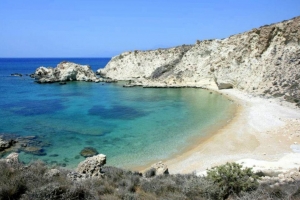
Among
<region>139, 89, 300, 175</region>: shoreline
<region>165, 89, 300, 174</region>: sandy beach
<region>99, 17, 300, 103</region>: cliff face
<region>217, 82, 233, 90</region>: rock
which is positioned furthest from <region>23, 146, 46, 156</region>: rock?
<region>217, 82, 233, 90</region>: rock

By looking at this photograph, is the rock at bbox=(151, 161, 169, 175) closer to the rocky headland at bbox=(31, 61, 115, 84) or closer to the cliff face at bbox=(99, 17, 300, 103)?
the cliff face at bbox=(99, 17, 300, 103)

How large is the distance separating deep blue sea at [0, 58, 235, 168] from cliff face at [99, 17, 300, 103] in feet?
25.0

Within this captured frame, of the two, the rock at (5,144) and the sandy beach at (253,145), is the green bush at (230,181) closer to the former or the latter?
the sandy beach at (253,145)

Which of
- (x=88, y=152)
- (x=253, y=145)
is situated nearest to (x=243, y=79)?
(x=253, y=145)

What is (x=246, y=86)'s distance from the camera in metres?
41.8

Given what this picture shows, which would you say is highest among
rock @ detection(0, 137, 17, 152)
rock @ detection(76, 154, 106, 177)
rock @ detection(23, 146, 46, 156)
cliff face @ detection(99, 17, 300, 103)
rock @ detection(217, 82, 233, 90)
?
cliff face @ detection(99, 17, 300, 103)

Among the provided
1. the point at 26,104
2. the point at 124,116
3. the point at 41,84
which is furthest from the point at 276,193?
the point at 41,84

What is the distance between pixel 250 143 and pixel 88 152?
39.1 ft

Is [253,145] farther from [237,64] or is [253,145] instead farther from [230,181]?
[237,64]

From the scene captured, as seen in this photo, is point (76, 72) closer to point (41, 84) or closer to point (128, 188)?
point (41, 84)

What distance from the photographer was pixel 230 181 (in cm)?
884

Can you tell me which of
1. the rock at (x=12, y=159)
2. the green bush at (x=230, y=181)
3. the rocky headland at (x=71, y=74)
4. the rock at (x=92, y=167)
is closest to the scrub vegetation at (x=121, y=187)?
the green bush at (x=230, y=181)

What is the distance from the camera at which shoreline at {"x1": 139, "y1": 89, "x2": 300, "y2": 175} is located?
15506 mm

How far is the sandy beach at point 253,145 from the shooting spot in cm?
1523
